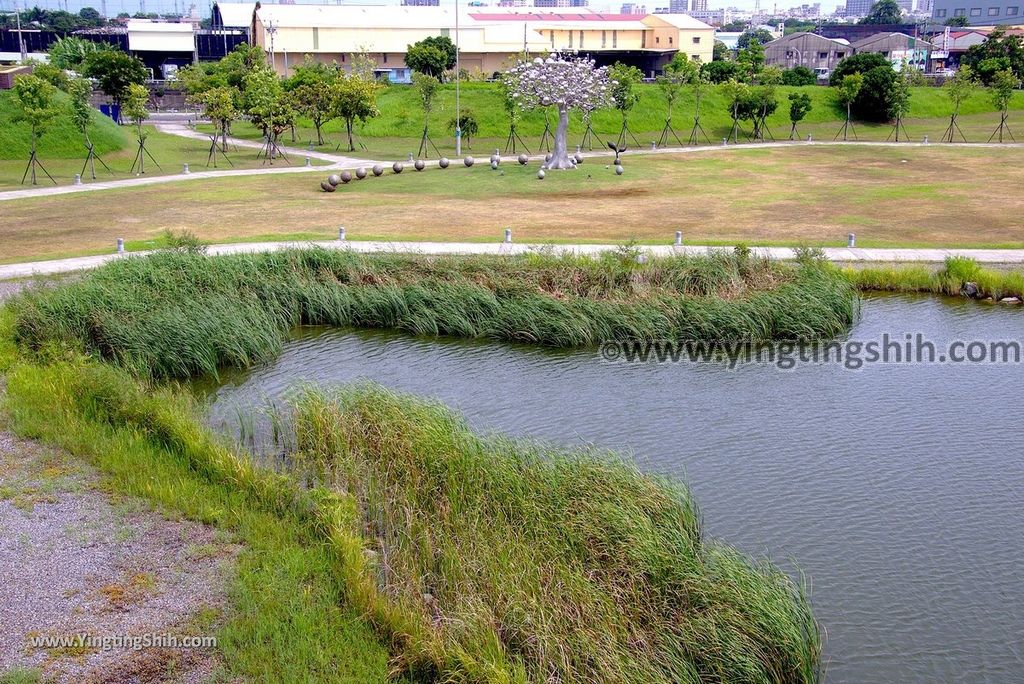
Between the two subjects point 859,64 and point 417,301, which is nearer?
point 417,301

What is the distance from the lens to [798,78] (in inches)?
2566

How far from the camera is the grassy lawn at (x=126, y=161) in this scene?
127 feet

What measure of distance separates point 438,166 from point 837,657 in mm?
34356

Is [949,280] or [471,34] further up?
[471,34]

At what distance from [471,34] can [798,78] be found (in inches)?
1038

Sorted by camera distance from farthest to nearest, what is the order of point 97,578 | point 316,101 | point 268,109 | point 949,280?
point 316,101, point 268,109, point 949,280, point 97,578

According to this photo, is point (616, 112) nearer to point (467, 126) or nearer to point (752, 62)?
point (467, 126)

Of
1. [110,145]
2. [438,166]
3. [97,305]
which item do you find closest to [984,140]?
[438,166]

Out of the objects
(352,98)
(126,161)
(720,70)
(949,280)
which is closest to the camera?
(949,280)

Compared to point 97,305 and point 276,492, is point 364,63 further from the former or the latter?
point 276,492

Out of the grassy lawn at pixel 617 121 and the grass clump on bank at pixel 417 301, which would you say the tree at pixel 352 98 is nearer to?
the grassy lawn at pixel 617 121

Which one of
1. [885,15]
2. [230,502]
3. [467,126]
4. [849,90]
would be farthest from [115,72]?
[885,15]

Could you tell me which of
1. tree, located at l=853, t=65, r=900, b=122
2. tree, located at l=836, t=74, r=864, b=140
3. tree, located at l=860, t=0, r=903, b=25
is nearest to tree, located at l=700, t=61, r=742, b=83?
tree, located at l=836, t=74, r=864, b=140

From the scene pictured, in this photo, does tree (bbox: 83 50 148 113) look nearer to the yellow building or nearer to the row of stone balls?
the yellow building
